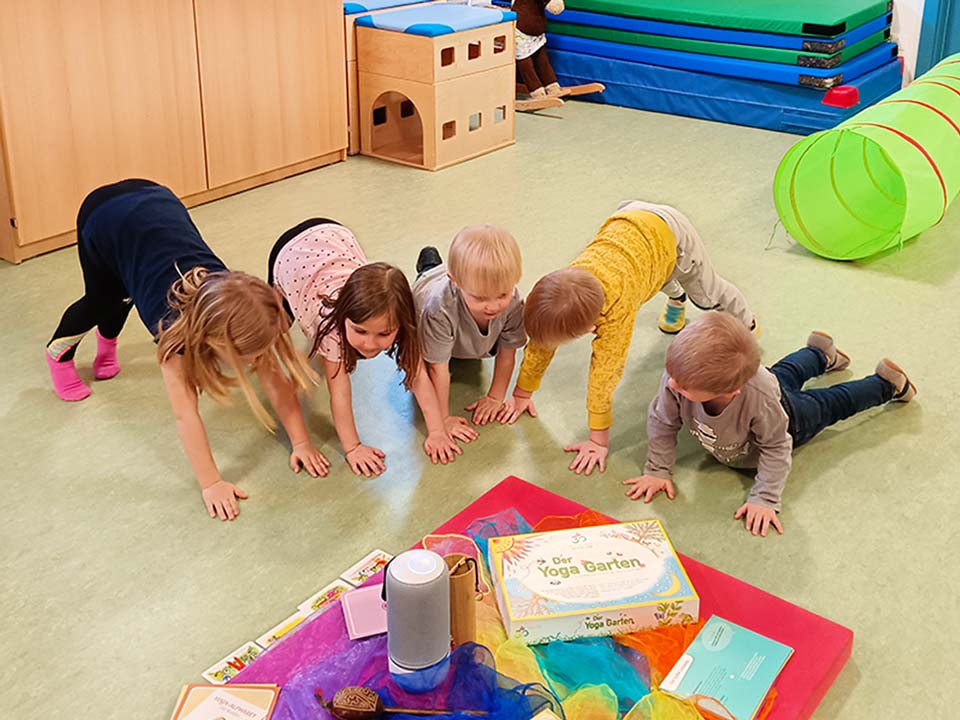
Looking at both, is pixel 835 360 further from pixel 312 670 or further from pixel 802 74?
pixel 802 74

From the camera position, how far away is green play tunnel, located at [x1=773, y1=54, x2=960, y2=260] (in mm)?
3223

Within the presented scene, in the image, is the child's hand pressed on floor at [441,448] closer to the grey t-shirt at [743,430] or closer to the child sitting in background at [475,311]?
the child sitting in background at [475,311]

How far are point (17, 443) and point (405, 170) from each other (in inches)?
85.3

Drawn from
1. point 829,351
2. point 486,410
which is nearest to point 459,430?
point 486,410

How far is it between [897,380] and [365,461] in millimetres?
1218

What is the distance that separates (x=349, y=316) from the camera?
2002mm

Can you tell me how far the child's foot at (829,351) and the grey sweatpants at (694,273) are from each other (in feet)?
0.57

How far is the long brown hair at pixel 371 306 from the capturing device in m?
1.98

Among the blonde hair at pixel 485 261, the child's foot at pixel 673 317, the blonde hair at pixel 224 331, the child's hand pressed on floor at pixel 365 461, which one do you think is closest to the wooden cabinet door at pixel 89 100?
the blonde hair at pixel 224 331

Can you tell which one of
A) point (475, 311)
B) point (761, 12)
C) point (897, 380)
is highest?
point (761, 12)

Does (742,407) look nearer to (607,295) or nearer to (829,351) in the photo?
(607,295)

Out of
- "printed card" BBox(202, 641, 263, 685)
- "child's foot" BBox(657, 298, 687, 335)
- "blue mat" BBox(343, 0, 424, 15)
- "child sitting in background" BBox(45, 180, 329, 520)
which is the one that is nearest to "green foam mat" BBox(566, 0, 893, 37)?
"blue mat" BBox(343, 0, 424, 15)

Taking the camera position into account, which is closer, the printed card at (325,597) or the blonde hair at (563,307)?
the printed card at (325,597)

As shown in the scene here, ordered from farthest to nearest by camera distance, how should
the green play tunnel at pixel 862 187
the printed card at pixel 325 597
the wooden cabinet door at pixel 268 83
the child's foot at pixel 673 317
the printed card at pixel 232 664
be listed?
1. the wooden cabinet door at pixel 268 83
2. the green play tunnel at pixel 862 187
3. the child's foot at pixel 673 317
4. the printed card at pixel 325 597
5. the printed card at pixel 232 664
